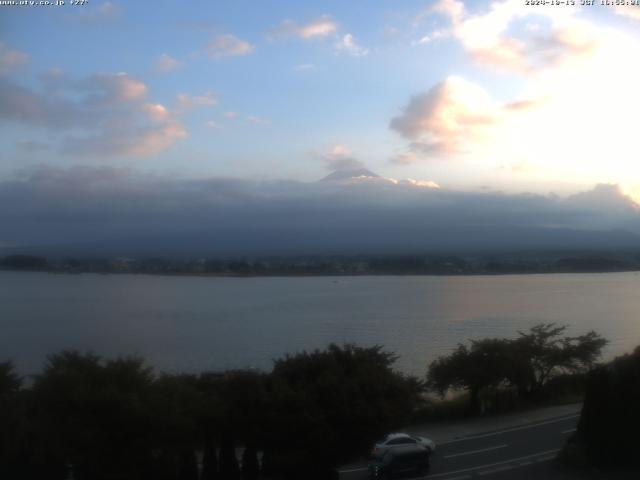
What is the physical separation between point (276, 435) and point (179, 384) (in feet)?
4.70

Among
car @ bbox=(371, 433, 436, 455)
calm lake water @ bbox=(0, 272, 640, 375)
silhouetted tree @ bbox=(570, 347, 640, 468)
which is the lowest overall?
calm lake water @ bbox=(0, 272, 640, 375)

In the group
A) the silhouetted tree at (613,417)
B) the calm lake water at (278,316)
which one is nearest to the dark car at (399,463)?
the silhouetted tree at (613,417)

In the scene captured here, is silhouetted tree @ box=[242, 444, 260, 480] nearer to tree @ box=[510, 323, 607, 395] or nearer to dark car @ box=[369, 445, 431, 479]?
dark car @ box=[369, 445, 431, 479]

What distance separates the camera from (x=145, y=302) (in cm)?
4794

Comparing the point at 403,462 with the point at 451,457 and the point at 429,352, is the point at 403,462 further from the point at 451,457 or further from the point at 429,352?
the point at 429,352

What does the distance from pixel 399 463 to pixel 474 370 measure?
685 centimetres

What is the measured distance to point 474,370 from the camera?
15.8 meters

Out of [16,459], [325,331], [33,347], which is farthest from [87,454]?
[325,331]

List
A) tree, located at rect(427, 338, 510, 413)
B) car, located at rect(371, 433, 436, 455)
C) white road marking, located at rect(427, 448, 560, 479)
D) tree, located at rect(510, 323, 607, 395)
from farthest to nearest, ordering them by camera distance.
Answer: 1. tree, located at rect(510, 323, 607, 395)
2. tree, located at rect(427, 338, 510, 413)
3. car, located at rect(371, 433, 436, 455)
4. white road marking, located at rect(427, 448, 560, 479)

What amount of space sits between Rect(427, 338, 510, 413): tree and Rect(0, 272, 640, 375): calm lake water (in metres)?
5.68

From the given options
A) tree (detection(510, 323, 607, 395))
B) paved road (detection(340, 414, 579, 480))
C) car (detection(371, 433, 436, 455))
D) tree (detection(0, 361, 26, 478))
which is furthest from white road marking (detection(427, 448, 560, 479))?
tree (detection(510, 323, 607, 395))

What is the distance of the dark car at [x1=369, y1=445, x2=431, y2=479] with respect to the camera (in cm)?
941

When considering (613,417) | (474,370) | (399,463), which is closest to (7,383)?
(399,463)

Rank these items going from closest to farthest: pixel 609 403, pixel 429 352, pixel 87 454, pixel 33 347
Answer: pixel 87 454, pixel 609 403, pixel 429 352, pixel 33 347
